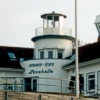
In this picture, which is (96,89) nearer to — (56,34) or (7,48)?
(56,34)

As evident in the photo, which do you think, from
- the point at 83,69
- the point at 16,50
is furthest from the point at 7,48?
the point at 83,69

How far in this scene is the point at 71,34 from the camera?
72062mm

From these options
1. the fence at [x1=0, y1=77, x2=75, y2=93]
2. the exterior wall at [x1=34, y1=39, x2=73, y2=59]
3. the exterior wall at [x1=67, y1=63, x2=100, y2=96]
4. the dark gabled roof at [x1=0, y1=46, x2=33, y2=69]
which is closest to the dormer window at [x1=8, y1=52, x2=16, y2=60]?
the dark gabled roof at [x1=0, y1=46, x2=33, y2=69]

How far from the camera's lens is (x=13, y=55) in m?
76.4

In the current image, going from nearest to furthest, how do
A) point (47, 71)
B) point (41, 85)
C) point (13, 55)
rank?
point (41, 85) < point (47, 71) < point (13, 55)

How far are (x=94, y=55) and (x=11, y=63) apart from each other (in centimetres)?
1103

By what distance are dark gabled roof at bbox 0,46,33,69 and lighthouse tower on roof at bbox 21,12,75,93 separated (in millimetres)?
1889

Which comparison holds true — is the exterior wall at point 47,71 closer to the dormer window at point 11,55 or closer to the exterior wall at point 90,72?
the exterior wall at point 90,72

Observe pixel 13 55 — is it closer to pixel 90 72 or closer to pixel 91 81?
pixel 90 72

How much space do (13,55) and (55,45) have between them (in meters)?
7.14

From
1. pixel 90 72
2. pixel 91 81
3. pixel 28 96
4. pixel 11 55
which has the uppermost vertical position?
pixel 11 55

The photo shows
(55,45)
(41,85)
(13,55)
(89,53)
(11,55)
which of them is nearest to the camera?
(89,53)

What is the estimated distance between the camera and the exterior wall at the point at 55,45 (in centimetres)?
7081

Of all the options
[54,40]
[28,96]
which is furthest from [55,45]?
[28,96]
